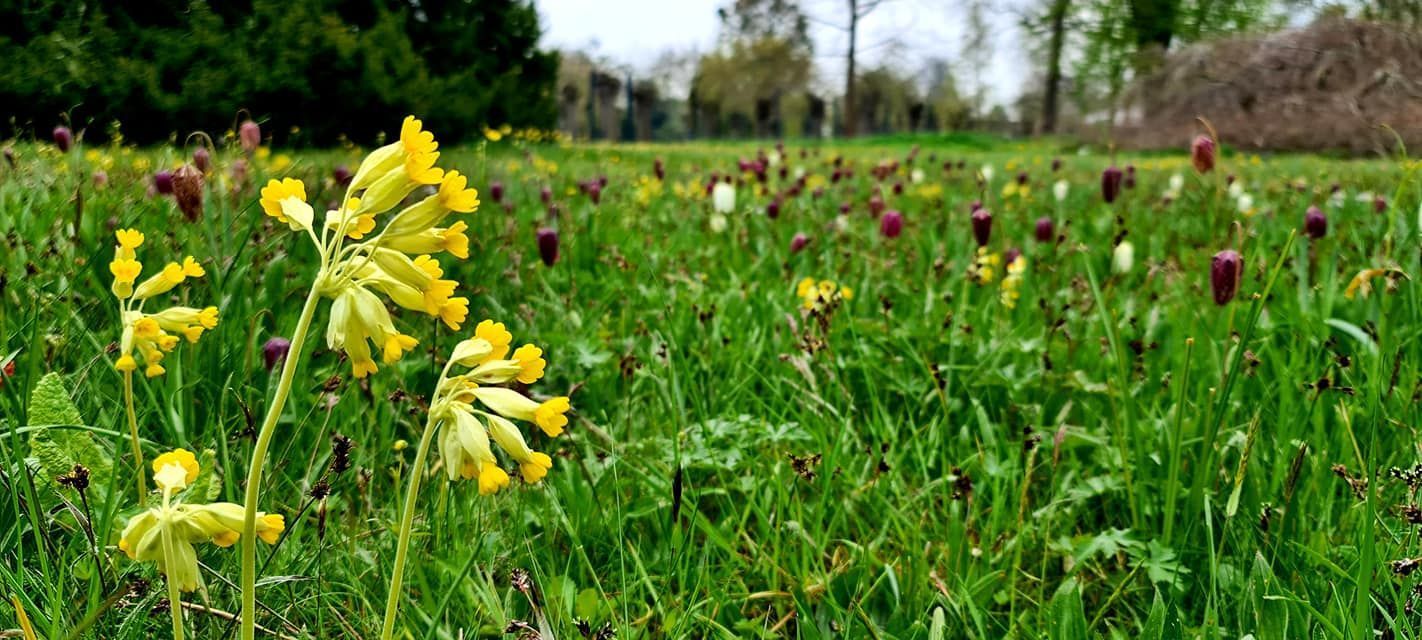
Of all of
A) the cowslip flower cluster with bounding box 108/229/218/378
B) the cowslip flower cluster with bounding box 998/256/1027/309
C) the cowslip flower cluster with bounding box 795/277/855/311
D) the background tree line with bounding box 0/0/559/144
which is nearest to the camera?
the cowslip flower cluster with bounding box 108/229/218/378

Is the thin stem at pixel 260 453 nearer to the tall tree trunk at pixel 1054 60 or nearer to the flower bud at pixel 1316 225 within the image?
the flower bud at pixel 1316 225

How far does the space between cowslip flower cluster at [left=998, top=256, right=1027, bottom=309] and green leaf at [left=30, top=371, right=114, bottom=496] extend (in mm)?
2141

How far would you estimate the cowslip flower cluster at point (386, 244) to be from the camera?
27.5 inches

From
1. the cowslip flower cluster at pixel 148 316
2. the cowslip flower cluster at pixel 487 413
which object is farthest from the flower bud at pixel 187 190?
the cowslip flower cluster at pixel 487 413

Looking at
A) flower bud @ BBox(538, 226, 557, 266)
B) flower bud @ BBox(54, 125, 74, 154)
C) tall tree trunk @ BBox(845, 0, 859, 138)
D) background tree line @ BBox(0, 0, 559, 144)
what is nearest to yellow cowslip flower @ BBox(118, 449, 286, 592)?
flower bud @ BBox(538, 226, 557, 266)

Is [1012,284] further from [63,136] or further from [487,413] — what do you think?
[63,136]

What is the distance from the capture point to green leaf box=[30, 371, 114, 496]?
115cm

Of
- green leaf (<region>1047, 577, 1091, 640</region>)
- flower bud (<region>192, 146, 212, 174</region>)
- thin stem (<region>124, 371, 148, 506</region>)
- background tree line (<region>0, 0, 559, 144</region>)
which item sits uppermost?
background tree line (<region>0, 0, 559, 144</region>)

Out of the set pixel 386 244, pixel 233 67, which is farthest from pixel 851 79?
pixel 386 244

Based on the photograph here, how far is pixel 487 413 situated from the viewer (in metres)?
0.75

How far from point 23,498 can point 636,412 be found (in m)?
1.09

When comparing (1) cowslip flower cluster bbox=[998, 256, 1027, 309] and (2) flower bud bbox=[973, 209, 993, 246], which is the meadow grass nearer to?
(1) cowslip flower cluster bbox=[998, 256, 1027, 309]

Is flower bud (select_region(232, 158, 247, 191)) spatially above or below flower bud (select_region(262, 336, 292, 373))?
above

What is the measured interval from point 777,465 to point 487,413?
2.67 feet
